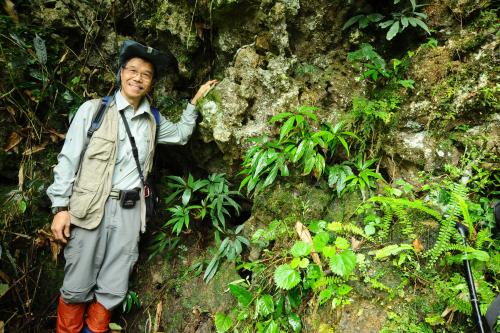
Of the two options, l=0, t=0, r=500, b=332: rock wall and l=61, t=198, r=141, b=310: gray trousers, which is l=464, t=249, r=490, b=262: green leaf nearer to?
l=0, t=0, r=500, b=332: rock wall

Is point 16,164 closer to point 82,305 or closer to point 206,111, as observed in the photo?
point 82,305

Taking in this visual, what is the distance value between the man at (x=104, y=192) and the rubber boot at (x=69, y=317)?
0.04ft

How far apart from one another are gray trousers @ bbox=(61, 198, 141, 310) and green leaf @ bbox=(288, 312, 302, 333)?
241cm

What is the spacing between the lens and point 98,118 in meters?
3.92

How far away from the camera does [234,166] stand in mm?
4512

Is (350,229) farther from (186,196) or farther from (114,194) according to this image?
(114,194)

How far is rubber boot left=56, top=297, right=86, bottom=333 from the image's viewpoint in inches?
162

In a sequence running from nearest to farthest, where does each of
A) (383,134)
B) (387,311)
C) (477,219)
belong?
(387,311) < (477,219) < (383,134)

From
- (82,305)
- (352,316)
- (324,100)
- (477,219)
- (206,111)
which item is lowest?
(82,305)

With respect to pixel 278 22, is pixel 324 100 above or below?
below

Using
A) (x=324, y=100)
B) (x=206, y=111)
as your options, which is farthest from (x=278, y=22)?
(x=206, y=111)

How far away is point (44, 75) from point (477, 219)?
241 inches

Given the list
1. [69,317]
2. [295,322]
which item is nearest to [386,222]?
[295,322]

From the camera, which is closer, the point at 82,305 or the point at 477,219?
the point at 477,219
